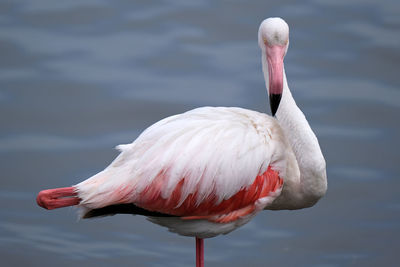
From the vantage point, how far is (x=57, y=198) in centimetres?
439

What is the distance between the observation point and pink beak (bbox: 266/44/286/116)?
4.61 meters

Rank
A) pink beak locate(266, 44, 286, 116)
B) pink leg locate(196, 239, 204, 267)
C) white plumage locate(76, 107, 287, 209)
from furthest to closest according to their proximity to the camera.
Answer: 1. pink leg locate(196, 239, 204, 267)
2. pink beak locate(266, 44, 286, 116)
3. white plumage locate(76, 107, 287, 209)

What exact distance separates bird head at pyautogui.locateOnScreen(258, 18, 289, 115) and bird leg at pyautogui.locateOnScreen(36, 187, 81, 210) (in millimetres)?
1272

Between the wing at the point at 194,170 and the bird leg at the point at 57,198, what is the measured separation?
55 mm

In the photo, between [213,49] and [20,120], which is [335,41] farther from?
[20,120]

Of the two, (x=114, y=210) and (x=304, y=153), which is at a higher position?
(x=304, y=153)

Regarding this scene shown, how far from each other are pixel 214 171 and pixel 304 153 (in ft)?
2.02

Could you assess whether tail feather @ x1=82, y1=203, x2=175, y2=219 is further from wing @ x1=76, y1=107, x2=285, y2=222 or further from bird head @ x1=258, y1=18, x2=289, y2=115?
bird head @ x1=258, y1=18, x2=289, y2=115

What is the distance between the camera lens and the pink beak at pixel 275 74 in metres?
4.61

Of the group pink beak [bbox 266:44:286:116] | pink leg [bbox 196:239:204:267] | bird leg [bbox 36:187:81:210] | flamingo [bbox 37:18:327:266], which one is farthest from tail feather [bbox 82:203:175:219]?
pink beak [bbox 266:44:286:116]

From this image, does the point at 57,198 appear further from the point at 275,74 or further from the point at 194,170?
the point at 275,74

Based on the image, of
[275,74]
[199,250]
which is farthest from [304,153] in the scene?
[199,250]

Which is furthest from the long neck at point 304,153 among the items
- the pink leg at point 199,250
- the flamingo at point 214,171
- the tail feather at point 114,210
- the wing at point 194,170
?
the tail feather at point 114,210

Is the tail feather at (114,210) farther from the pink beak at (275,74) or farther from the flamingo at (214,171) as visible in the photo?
the pink beak at (275,74)
